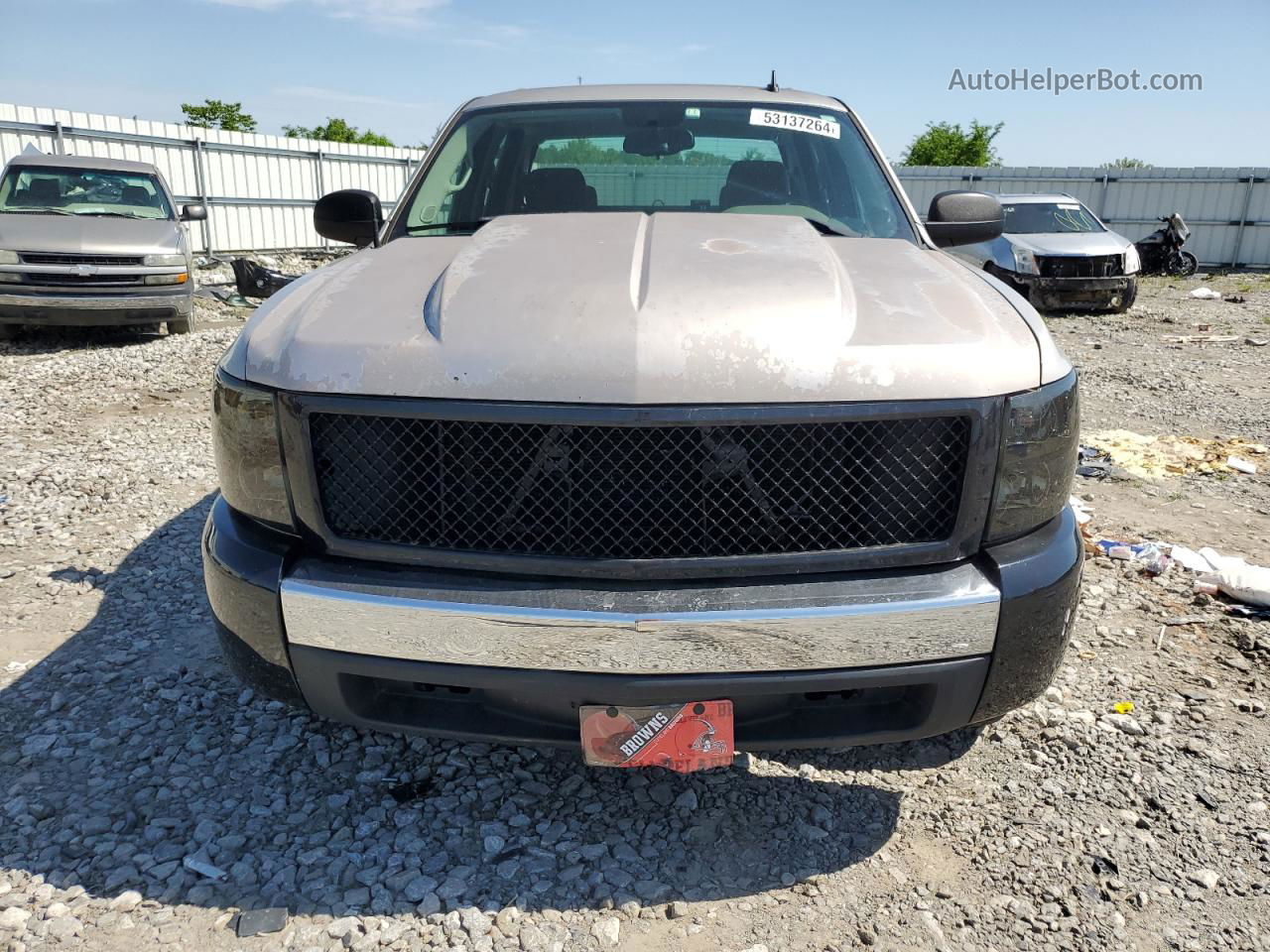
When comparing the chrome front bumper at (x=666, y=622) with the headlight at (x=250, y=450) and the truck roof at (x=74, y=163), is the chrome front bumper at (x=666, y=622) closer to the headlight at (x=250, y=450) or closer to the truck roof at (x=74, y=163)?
the headlight at (x=250, y=450)

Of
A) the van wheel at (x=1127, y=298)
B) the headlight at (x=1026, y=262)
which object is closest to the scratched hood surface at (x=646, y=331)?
the headlight at (x=1026, y=262)

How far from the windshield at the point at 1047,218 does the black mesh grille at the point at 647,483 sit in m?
12.4

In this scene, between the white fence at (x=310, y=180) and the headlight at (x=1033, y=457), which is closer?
the headlight at (x=1033, y=457)

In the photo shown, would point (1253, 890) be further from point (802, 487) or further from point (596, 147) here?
point (596, 147)

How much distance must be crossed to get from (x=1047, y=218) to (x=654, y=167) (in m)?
11.7

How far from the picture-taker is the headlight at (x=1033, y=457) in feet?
6.45

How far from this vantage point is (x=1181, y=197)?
22.4 metres

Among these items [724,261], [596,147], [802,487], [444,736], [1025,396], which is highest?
[596,147]

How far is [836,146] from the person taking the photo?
3482 mm

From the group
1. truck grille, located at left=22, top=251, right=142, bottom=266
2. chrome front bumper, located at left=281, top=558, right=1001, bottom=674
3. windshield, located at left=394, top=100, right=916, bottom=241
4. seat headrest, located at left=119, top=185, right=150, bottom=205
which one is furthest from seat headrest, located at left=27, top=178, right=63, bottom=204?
chrome front bumper, located at left=281, top=558, right=1001, bottom=674

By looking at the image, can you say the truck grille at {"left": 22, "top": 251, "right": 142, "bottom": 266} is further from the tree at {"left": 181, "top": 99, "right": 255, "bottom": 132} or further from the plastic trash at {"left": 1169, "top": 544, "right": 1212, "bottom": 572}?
the tree at {"left": 181, "top": 99, "right": 255, "bottom": 132}

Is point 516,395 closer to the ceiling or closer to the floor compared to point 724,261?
closer to the floor

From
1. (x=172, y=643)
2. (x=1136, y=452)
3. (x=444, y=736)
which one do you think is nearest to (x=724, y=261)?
(x=444, y=736)

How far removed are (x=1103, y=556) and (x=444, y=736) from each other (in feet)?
11.0
